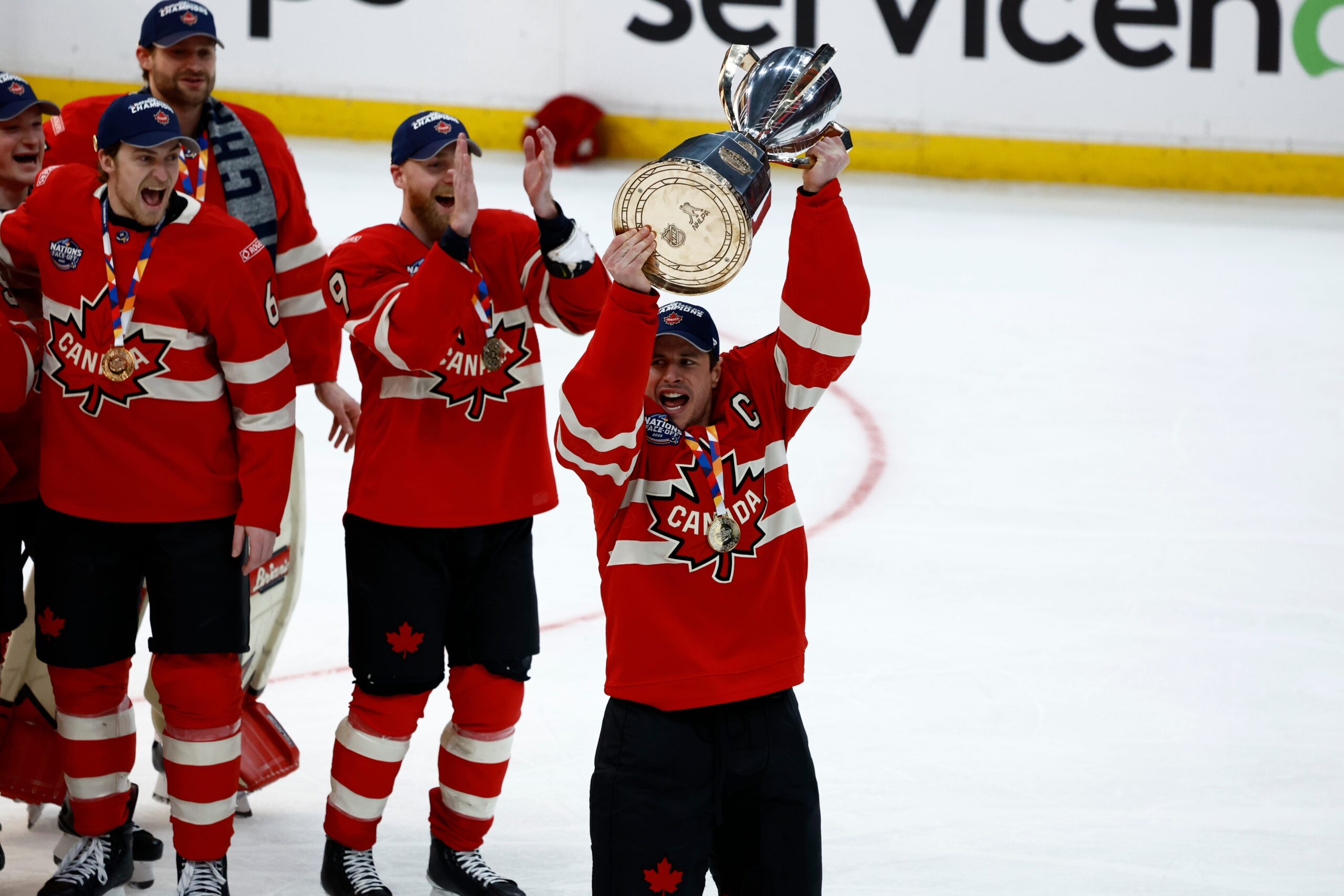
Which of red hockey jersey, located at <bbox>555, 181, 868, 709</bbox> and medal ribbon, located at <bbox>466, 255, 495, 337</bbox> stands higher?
medal ribbon, located at <bbox>466, 255, 495, 337</bbox>

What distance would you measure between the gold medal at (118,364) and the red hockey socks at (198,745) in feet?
1.72

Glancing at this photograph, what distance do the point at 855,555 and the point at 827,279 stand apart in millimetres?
2699

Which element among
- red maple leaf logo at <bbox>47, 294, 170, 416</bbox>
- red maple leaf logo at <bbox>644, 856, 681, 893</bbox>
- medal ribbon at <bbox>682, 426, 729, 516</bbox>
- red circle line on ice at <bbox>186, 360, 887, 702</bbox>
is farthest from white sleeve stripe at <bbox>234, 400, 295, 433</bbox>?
red circle line on ice at <bbox>186, 360, 887, 702</bbox>

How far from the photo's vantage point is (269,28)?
33.1 feet

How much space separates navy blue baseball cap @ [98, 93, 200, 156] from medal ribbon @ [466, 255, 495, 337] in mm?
581

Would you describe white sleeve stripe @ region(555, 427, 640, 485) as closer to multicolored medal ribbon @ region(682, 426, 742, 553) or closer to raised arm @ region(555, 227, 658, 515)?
raised arm @ region(555, 227, 658, 515)

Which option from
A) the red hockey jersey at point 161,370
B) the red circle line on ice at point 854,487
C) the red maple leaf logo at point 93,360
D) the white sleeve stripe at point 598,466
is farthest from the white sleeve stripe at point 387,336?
the red circle line on ice at point 854,487

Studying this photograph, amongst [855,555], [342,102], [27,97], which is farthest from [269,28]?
[27,97]

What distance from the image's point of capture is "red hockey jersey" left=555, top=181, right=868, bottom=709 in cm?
262

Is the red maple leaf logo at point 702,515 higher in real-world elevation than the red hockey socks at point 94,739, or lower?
higher

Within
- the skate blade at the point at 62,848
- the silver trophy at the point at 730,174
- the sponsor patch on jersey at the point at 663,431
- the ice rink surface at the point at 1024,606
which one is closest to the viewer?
the silver trophy at the point at 730,174

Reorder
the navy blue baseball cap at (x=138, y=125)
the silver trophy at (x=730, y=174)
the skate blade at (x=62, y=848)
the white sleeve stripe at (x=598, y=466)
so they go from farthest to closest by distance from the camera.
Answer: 1. the skate blade at (x=62, y=848)
2. the navy blue baseball cap at (x=138, y=125)
3. the white sleeve stripe at (x=598, y=466)
4. the silver trophy at (x=730, y=174)

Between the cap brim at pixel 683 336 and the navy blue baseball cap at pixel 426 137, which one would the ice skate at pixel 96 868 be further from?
the cap brim at pixel 683 336

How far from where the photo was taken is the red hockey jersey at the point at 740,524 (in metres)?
2.62
